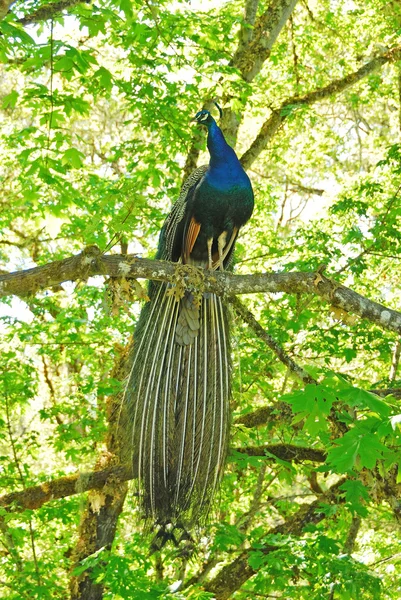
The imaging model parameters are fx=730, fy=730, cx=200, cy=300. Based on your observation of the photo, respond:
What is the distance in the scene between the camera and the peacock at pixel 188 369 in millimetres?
4270

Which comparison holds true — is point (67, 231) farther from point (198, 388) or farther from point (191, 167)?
point (198, 388)

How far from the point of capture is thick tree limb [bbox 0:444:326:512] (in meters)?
5.59

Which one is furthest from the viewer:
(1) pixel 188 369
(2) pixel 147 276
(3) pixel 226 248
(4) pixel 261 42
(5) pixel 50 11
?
(4) pixel 261 42

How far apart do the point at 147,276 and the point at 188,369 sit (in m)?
1.16

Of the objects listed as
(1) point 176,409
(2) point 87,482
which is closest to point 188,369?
(1) point 176,409

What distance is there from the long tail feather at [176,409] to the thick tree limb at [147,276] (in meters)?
1.08

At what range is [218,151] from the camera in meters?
5.07

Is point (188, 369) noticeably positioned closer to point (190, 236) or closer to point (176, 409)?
point (176, 409)

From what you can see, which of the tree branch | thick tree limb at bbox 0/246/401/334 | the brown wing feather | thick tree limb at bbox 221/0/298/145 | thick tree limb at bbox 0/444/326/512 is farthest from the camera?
thick tree limb at bbox 221/0/298/145

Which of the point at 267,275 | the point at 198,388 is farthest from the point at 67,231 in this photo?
the point at 267,275

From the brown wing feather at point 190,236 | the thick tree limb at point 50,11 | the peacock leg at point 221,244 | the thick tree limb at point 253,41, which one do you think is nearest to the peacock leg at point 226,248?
the peacock leg at point 221,244

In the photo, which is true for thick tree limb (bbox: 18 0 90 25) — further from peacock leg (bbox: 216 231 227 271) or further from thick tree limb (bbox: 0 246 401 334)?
peacock leg (bbox: 216 231 227 271)

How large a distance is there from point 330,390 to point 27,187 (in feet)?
9.50

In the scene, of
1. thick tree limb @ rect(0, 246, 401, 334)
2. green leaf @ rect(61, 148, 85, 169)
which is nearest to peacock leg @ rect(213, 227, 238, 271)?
green leaf @ rect(61, 148, 85, 169)
